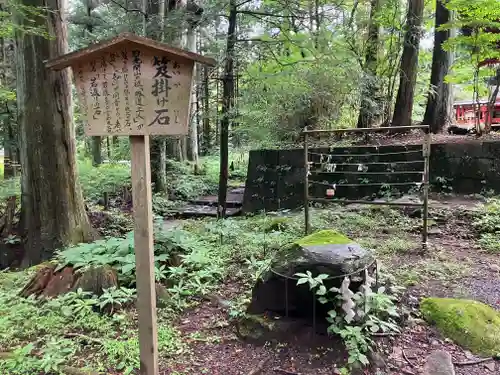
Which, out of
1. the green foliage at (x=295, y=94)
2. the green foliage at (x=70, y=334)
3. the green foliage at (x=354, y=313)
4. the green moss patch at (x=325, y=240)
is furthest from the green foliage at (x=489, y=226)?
the green foliage at (x=70, y=334)

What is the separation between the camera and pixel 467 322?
9.92 feet

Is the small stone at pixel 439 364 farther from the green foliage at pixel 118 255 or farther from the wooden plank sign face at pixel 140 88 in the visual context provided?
the green foliage at pixel 118 255

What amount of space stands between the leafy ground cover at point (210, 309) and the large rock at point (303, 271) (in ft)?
0.68

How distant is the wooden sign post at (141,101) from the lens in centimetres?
220

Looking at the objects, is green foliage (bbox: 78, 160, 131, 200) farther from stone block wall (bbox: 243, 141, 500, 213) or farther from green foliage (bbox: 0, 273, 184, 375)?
green foliage (bbox: 0, 273, 184, 375)

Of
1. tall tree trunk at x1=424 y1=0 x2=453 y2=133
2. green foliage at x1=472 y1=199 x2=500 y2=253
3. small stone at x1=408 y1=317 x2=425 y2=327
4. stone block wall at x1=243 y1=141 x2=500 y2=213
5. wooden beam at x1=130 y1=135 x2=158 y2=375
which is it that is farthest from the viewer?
tall tree trunk at x1=424 y1=0 x2=453 y2=133

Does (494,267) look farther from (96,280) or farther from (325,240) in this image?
(96,280)

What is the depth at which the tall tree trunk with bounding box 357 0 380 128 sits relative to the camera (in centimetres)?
843

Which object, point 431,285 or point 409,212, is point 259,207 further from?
point 431,285

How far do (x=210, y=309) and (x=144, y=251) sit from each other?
1.40 m

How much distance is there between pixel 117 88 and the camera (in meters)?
2.26

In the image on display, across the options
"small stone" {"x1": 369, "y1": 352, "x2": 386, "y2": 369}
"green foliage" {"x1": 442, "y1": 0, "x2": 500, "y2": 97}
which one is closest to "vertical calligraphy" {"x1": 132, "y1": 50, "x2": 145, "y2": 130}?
"small stone" {"x1": 369, "y1": 352, "x2": 386, "y2": 369}

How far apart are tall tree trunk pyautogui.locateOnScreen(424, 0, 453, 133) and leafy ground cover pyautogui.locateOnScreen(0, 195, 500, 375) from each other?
14.1ft

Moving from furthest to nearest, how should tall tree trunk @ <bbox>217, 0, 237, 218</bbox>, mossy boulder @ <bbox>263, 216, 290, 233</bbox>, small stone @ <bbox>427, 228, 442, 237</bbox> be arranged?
tall tree trunk @ <bbox>217, 0, 237, 218</bbox>, mossy boulder @ <bbox>263, 216, 290, 233</bbox>, small stone @ <bbox>427, 228, 442, 237</bbox>
